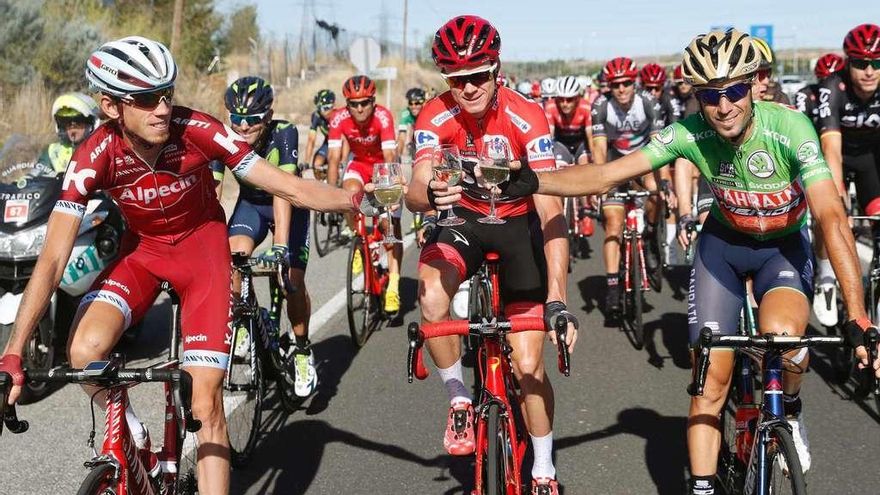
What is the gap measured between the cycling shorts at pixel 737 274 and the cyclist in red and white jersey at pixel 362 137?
4.88m

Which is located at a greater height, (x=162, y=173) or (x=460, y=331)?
(x=162, y=173)

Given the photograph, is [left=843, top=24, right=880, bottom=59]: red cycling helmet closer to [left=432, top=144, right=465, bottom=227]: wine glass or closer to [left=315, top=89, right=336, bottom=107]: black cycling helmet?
[left=432, top=144, right=465, bottom=227]: wine glass

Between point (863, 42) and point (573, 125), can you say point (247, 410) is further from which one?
point (573, 125)

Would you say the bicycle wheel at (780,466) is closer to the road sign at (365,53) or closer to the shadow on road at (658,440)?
the shadow on road at (658,440)

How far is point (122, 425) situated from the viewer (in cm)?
376

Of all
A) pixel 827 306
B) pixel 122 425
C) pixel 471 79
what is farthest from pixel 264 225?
pixel 827 306

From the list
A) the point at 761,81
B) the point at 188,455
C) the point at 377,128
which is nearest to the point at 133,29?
the point at 377,128

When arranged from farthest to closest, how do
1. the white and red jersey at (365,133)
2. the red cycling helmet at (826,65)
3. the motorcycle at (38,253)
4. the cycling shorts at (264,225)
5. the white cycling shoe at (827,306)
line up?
the red cycling helmet at (826,65)
the white and red jersey at (365,133)
the white cycling shoe at (827,306)
the cycling shorts at (264,225)
the motorcycle at (38,253)

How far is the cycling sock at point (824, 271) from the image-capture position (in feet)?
25.5

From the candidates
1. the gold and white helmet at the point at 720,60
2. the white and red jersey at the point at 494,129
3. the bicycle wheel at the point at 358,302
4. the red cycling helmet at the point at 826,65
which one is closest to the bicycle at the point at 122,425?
the white and red jersey at the point at 494,129

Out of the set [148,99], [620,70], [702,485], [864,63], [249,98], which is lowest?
[702,485]

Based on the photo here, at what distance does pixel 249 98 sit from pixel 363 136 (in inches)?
170

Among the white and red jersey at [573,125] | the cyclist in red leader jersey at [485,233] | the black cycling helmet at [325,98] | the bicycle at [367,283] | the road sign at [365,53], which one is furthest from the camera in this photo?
the road sign at [365,53]

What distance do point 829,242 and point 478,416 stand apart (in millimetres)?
A: 1650
